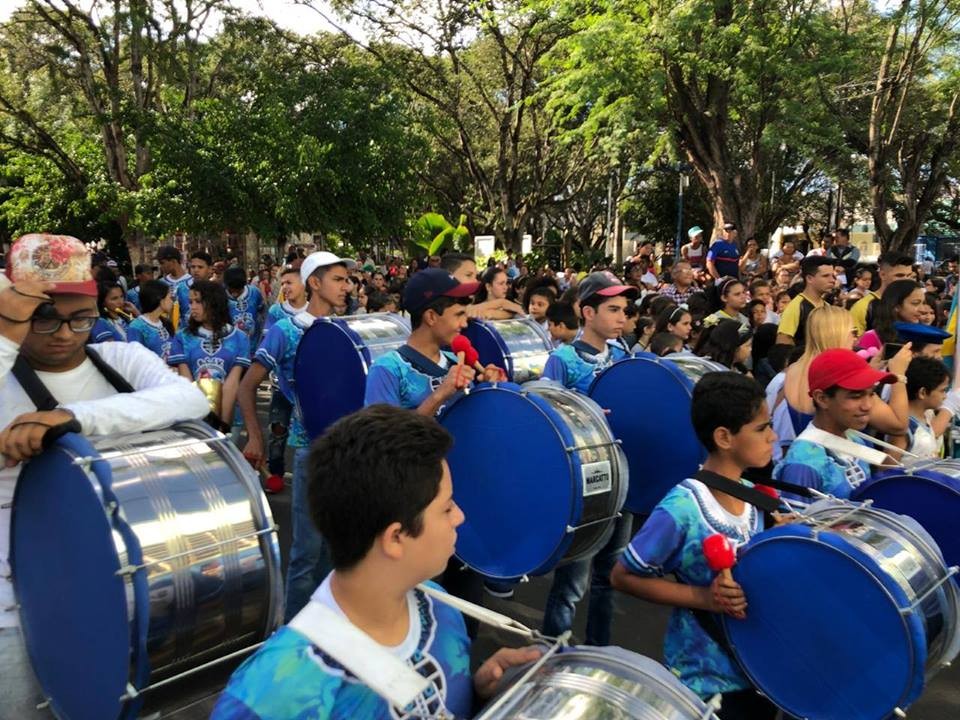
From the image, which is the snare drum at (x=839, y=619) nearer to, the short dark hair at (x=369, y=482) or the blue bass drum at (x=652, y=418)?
the short dark hair at (x=369, y=482)

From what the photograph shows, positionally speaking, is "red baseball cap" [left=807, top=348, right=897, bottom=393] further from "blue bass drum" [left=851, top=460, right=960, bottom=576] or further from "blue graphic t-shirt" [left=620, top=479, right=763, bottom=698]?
"blue graphic t-shirt" [left=620, top=479, right=763, bottom=698]

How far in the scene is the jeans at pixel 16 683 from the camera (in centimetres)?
248

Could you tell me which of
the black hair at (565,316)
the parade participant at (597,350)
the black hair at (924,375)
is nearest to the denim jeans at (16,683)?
the parade participant at (597,350)

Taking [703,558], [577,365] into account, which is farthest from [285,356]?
[703,558]

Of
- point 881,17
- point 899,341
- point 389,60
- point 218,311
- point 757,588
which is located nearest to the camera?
point 757,588

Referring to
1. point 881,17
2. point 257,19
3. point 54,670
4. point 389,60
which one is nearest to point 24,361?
point 54,670

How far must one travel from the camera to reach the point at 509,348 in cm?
554

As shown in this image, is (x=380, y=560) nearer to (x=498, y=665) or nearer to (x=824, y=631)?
(x=498, y=665)

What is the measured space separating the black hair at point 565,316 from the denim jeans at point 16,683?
435 centimetres

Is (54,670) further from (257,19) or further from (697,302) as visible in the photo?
(257,19)

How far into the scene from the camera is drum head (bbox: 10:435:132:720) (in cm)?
225

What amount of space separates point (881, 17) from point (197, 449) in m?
19.5

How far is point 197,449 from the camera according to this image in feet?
8.23

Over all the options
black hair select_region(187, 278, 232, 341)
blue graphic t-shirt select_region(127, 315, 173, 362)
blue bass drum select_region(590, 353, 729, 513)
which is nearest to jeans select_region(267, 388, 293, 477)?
black hair select_region(187, 278, 232, 341)
